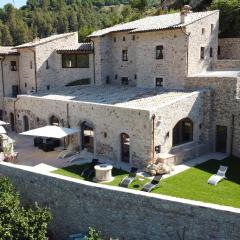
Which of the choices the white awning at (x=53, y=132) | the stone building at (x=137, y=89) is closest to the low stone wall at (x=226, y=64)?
the stone building at (x=137, y=89)

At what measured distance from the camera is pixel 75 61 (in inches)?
1492

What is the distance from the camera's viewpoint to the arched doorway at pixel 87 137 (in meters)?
28.9

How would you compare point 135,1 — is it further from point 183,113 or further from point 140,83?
point 183,113

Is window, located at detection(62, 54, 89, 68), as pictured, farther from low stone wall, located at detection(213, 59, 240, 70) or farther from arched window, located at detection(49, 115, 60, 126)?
low stone wall, located at detection(213, 59, 240, 70)

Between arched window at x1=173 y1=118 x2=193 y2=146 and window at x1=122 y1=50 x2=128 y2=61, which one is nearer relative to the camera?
arched window at x1=173 y1=118 x2=193 y2=146

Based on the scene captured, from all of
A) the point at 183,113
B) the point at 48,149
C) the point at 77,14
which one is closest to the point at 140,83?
the point at 183,113

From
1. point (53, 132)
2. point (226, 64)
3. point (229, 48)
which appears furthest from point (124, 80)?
point (53, 132)

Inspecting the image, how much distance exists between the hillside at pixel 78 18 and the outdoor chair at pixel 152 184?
2155 centimetres

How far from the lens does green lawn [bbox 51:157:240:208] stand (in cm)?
1947

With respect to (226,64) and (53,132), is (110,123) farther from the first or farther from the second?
(226,64)

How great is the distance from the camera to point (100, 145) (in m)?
27.3

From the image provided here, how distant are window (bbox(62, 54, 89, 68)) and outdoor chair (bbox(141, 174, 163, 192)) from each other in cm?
1903

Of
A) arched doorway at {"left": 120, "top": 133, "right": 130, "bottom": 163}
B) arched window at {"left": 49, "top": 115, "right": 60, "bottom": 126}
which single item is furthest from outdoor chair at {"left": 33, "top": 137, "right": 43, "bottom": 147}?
arched doorway at {"left": 120, "top": 133, "right": 130, "bottom": 163}

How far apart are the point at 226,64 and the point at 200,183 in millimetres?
14139
